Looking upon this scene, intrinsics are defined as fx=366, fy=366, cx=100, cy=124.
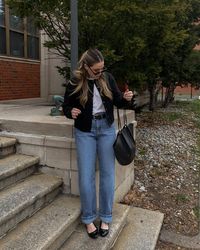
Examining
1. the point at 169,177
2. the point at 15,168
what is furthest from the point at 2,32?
the point at 15,168

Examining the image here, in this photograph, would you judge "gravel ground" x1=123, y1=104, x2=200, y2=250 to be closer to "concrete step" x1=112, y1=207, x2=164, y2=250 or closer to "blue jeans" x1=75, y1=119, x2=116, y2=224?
"concrete step" x1=112, y1=207, x2=164, y2=250

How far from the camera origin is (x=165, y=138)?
26.4ft

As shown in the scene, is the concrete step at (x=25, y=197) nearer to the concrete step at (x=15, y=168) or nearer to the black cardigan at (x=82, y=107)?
the concrete step at (x=15, y=168)

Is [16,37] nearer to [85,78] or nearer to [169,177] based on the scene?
[169,177]

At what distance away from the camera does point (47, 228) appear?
3.16m

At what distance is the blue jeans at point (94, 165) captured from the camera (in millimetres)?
3275

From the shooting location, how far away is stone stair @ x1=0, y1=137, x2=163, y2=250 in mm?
3025

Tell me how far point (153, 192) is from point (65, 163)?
1.73 m

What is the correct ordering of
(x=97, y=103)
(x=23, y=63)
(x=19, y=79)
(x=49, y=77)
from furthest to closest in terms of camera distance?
(x=49, y=77) < (x=23, y=63) < (x=19, y=79) < (x=97, y=103)

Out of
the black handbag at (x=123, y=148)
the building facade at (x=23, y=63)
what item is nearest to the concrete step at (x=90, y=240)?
the black handbag at (x=123, y=148)

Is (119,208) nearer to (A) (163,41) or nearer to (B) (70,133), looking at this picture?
(B) (70,133)

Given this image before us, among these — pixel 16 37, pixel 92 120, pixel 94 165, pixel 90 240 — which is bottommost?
pixel 90 240

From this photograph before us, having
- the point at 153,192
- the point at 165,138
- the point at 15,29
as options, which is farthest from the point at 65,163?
the point at 15,29

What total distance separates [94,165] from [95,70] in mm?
869
